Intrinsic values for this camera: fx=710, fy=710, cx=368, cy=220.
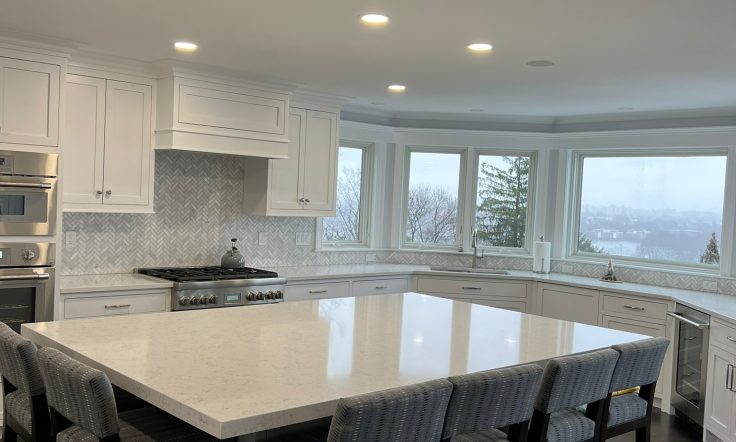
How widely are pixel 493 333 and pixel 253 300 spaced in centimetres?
240


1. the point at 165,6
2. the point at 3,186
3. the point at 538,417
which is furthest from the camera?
the point at 3,186

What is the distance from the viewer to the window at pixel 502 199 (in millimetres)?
6852

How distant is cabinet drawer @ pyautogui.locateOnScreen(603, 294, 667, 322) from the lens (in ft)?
17.2

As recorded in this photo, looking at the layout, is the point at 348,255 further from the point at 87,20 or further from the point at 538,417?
the point at 538,417

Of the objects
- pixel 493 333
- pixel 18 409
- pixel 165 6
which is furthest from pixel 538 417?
pixel 165 6

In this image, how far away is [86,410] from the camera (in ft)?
6.14

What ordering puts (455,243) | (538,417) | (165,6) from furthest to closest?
1. (455,243)
2. (165,6)
3. (538,417)

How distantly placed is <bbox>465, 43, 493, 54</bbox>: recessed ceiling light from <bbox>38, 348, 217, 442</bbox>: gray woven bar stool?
8.28 ft

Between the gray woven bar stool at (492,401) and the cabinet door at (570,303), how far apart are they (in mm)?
3689

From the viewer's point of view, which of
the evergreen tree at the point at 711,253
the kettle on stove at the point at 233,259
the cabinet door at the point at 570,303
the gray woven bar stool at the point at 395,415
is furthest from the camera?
the evergreen tree at the point at 711,253

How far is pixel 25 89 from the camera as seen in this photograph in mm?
4090

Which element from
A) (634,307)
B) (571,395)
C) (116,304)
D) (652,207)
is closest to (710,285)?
(634,307)

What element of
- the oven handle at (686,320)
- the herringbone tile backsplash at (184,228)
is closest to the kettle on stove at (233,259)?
the herringbone tile backsplash at (184,228)

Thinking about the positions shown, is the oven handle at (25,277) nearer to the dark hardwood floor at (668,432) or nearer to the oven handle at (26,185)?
the oven handle at (26,185)
